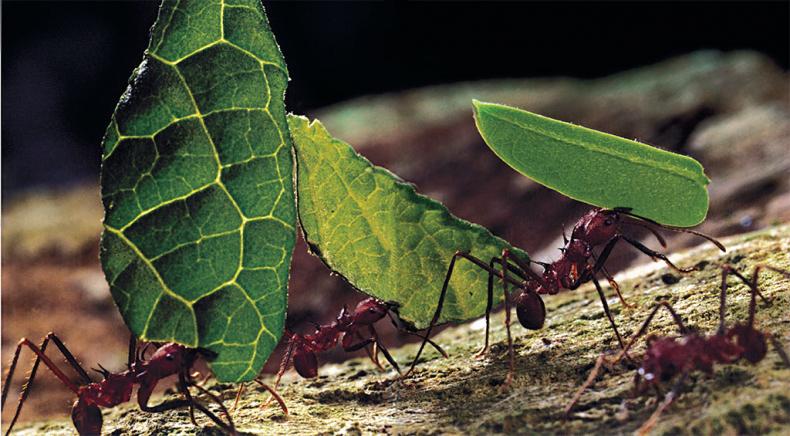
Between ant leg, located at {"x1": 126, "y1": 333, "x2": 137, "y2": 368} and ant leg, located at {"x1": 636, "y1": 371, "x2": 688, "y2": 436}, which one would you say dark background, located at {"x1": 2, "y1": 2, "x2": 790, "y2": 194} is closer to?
ant leg, located at {"x1": 126, "y1": 333, "x2": 137, "y2": 368}

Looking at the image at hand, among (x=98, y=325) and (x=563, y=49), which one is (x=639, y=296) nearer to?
(x=98, y=325)

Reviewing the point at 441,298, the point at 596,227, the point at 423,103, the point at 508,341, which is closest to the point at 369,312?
the point at 441,298

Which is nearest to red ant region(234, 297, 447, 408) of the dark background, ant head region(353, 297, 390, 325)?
ant head region(353, 297, 390, 325)

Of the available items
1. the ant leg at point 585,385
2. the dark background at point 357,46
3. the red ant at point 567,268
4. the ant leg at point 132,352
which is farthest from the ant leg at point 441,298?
the dark background at point 357,46

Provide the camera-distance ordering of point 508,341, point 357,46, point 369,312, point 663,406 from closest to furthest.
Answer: point 663,406 → point 508,341 → point 369,312 → point 357,46

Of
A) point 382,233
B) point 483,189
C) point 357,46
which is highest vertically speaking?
point 357,46

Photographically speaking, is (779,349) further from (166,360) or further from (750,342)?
(166,360)
